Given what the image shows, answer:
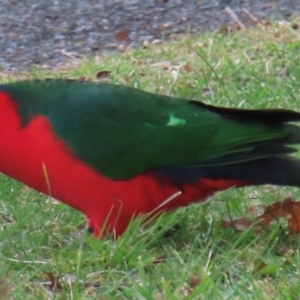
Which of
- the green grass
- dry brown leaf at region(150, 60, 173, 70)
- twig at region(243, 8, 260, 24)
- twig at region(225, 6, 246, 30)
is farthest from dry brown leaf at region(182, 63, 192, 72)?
twig at region(243, 8, 260, 24)

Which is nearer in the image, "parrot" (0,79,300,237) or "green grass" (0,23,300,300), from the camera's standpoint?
"green grass" (0,23,300,300)

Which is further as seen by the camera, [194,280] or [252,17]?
[252,17]

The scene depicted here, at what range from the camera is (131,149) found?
3.28m

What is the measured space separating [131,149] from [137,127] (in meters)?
0.08

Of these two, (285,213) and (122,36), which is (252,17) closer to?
(122,36)

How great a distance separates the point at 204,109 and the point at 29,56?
4.61 m

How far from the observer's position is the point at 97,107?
328 cm

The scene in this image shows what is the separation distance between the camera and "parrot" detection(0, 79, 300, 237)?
125 inches

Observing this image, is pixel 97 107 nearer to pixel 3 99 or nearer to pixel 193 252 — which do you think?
pixel 3 99

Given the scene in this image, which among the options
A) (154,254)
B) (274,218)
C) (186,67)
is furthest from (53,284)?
(186,67)

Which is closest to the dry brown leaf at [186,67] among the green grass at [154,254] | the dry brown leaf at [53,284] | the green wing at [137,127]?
the green grass at [154,254]

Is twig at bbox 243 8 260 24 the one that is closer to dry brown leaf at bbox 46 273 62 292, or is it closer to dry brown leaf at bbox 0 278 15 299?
dry brown leaf at bbox 46 273 62 292

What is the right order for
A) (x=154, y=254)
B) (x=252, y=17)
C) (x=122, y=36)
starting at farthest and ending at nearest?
(x=122, y=36) < (x=252, y=17) < (x=154, y=254)

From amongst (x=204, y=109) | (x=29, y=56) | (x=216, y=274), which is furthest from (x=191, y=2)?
(x=216, y=274)
